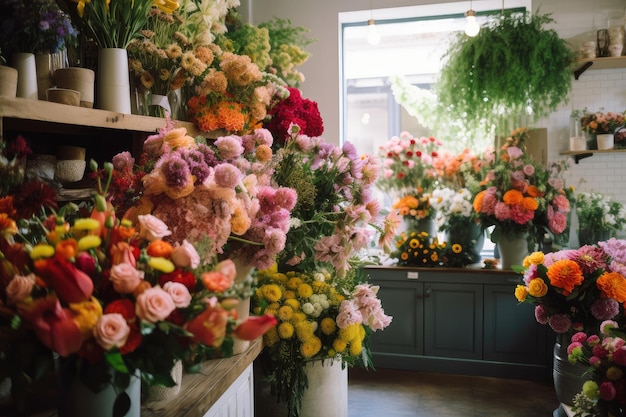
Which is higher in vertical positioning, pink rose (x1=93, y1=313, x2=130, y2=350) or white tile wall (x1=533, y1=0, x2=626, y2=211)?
white tile wall (x1=533, y1=0, x2=626, y2=211)

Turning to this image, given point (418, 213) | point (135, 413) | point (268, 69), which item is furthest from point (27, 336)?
point (418, 213)

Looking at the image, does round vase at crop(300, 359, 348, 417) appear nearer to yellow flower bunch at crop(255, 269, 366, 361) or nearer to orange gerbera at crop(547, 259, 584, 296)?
yellow flower bunch at crop(255, 269, 366, 361)

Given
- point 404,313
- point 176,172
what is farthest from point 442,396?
point 176,172

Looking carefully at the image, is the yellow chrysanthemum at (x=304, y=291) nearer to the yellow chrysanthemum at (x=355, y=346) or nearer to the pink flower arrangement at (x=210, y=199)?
the yellow chrysanthemum at (x=355, y=346)

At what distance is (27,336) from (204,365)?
69 cm

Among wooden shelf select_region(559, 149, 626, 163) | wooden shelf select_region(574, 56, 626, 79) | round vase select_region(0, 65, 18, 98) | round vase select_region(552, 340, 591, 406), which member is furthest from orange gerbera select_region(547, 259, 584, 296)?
round vase select_region(0, 65, 18, 98)

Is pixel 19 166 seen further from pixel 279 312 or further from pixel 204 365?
pixel 279 312

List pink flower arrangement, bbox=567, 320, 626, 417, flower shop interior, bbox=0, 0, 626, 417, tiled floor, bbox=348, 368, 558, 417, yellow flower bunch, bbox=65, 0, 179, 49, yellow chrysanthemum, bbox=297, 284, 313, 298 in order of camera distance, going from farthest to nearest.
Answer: tiled floor, bbox=348, 368, 558, 417, yellow chrysanthemum, bbox=297, 284, 313, 298, yellow flower bunch, bbox=65, 0, 179, 49, pink flower arrangement, bbox=567, 320, 626, 417, flower shop interior, bbox=0, 0, 626, 417

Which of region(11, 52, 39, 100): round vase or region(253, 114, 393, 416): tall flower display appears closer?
region(11, 52, 39, 100): round vase

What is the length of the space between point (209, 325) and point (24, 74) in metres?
0.97

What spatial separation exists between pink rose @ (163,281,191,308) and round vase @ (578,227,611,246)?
3578mm

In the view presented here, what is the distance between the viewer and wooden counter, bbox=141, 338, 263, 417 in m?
1.31

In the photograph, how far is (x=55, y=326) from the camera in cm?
90

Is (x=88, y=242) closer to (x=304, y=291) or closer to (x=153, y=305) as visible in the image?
(x=153, y=305)
